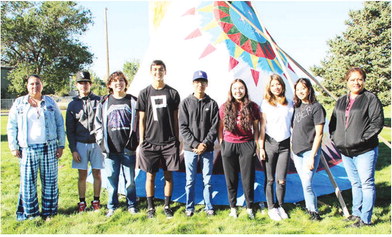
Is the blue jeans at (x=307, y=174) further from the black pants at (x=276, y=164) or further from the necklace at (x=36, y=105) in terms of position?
the necklace at (x=36, y=105)

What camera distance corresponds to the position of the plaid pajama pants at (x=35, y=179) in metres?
3.11

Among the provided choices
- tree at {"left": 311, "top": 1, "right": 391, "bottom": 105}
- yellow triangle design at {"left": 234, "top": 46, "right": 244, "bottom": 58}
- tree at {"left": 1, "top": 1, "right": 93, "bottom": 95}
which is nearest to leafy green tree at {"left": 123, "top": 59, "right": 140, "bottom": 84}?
tree at {"left": 1, "top": 1, "right": 93, "bottom": 95}

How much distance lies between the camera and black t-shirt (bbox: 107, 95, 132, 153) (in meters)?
3.21

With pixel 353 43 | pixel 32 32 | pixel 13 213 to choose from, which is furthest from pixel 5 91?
pixel 13 213

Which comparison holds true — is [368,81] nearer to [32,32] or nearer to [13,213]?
[13,213]

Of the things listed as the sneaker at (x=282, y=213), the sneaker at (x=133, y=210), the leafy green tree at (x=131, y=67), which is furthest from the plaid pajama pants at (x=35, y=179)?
the leafy green tree at (x=131, y=67)

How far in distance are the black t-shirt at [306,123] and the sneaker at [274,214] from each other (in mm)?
619

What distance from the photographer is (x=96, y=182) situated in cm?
346

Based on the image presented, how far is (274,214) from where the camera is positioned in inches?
126

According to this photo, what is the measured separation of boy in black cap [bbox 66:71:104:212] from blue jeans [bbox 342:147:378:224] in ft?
8.23

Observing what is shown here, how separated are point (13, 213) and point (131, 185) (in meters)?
1.36

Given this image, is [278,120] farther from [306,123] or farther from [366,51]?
[366,51]

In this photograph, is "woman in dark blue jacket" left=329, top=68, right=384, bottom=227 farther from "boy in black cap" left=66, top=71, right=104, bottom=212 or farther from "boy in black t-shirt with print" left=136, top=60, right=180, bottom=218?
"boy in black cap" left=66, top=71, right=104, bottom=212

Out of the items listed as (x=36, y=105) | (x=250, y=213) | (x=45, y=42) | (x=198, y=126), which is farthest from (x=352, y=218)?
(x=45, y=42)
